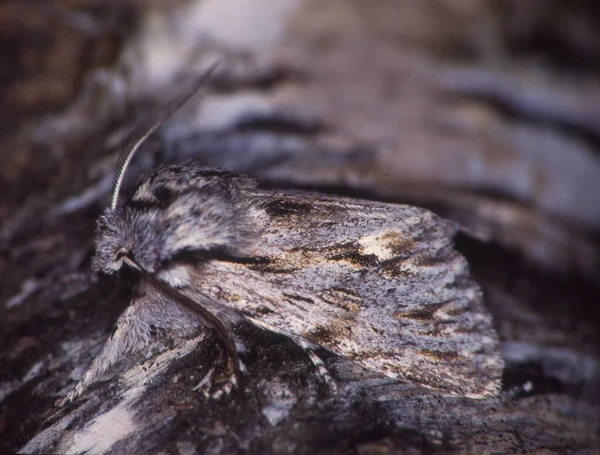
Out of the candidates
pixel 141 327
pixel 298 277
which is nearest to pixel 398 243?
pixel 298 277

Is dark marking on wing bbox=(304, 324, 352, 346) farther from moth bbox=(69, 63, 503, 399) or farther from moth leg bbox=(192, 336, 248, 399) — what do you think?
moth leg bbox=(192, 336, 248, 399)

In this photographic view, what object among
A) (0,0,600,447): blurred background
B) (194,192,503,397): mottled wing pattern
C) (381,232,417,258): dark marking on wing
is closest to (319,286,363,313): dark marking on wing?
(194,192,503,397): mottled wing pattern

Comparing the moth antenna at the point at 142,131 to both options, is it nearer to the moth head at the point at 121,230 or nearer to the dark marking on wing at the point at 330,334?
the moth head at the point at 121,230

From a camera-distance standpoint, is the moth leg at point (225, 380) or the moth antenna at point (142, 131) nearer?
the moth leg at point (225, 380)

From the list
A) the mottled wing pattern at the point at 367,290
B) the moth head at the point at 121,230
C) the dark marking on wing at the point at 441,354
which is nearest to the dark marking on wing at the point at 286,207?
the mottled wing pattern at the point at 367,290

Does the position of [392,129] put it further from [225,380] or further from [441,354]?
[225,380]

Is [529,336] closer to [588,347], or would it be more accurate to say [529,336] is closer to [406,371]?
[588,347]

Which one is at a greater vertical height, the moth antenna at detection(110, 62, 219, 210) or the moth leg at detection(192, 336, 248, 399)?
the moth antenna at detection(110, 62, 219, 210)
